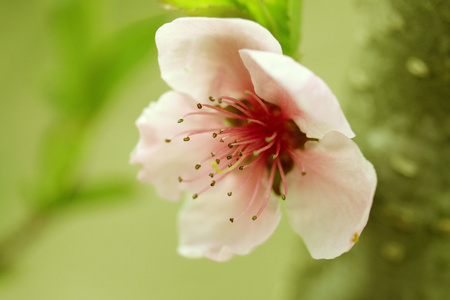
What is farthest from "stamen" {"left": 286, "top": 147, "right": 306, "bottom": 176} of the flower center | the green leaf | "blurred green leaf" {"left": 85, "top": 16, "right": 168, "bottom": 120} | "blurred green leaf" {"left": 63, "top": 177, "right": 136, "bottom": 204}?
"blurred green leaf" {"left": 63, "top": 177, "right": 136, "bottom": 204}

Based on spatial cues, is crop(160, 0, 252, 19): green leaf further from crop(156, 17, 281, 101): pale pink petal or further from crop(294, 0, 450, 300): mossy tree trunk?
crop(294, 0, 450, 300): mossy tree trunk

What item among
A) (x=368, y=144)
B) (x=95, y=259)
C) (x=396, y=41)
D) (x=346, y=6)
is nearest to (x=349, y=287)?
(x=368, y=144)

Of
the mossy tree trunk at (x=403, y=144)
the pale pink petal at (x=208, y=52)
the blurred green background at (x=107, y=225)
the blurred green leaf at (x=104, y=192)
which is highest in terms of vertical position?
the pale pink petal at (x=208, y=52)

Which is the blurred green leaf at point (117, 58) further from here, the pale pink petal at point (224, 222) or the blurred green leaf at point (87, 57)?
the pale pink petal at point (224, 222)

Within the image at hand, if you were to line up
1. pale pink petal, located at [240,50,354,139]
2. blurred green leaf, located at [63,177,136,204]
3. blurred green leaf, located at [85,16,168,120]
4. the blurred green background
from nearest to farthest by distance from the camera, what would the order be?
pale pink petal, located at [240,50,354,139] < blurred green leaf, located at [85,16,168,120] < blurred green leaf, located at [63,177,136,204] < the blurred green background

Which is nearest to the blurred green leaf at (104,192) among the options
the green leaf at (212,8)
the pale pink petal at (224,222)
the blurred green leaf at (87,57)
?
the blurred green leaf at (87,57)

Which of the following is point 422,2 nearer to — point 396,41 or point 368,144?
point 396,41
